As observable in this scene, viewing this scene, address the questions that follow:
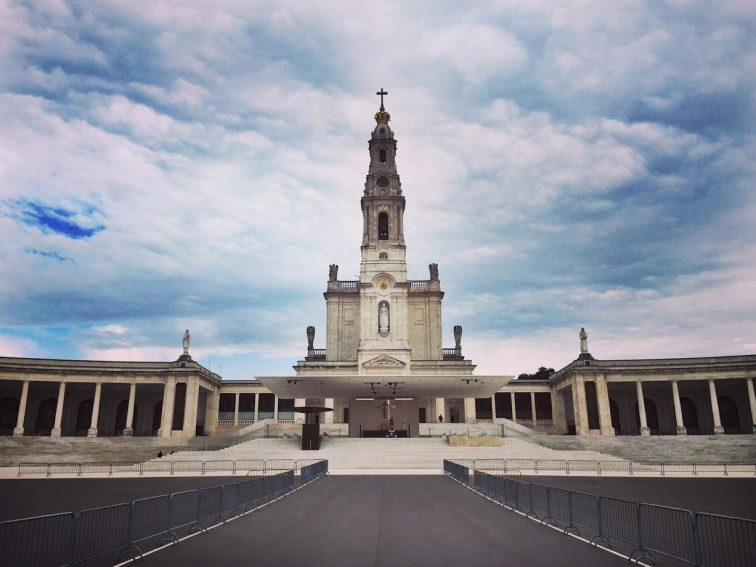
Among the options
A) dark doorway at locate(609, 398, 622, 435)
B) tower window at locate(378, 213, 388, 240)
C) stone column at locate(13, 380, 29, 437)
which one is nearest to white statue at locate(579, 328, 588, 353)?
dark doorway at locate(609, 398, 622, 435)

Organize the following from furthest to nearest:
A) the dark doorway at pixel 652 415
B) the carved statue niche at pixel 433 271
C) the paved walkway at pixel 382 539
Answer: the carved statue niche at pixel 433 271, the dark doorway at pixel 652 415, the paved walkway at pixel 382 539

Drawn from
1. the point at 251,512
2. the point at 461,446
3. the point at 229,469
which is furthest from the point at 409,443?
the point at 251,512

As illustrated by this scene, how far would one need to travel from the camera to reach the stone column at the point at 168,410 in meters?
56.5

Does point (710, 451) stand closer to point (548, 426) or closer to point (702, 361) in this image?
point (702, 361)

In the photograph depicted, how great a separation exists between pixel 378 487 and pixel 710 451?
104 ft

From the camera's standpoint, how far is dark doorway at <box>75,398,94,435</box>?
6781 cm

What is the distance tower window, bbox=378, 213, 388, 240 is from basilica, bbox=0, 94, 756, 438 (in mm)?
148

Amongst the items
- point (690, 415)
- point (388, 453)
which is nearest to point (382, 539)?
point (388, 453)

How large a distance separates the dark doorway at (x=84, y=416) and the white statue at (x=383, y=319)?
1439 inches

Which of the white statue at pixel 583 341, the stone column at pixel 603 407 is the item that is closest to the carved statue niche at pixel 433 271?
the white statue at pixel 583 341

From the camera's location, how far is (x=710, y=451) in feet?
142

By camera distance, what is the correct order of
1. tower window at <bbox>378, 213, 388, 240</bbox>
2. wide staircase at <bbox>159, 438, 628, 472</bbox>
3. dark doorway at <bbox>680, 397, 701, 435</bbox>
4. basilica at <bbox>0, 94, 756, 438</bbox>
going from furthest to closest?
tower window at <bbox>378, 213, 388, 240</bbox>
dark doorway at <bbox>680, 397, 701, 435</bbox>
basilica at <bbox>0, 94, 756, 438</bbox>
wide staircase at <bbox>159, 438, 628, 472</bbox>

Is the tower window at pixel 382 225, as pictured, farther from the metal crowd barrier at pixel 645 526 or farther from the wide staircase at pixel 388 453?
the metal crowd barrier at pixel 645 526

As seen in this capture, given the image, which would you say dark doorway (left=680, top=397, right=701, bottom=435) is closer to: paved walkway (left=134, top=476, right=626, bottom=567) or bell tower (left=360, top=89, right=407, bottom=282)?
bell tower (left=360, top=89, right=407, bottom=282)
